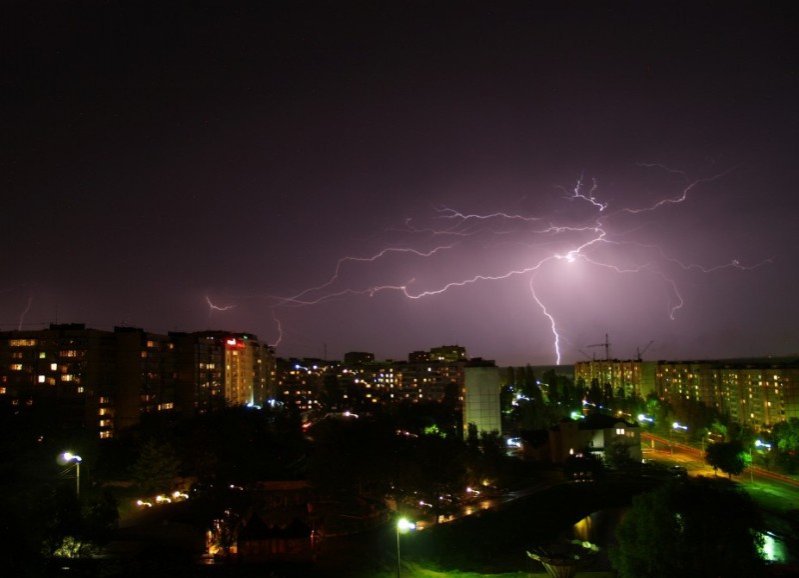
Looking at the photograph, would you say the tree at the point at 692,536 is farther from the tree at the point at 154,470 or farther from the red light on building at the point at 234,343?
the red light on building at the point at 234,343

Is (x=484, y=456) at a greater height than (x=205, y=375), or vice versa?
(x=205, y=375)

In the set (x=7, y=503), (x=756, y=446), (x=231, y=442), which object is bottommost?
(x=756, y=446)

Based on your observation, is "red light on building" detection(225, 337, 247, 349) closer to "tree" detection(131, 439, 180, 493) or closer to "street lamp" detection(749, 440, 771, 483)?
"tree" detection(131, 439, 180, 493)

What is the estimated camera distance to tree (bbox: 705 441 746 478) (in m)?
27.3

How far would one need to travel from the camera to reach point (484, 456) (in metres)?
26.6

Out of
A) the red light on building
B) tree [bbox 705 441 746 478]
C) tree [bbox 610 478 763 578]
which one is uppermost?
the red light on building

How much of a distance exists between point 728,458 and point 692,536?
21.6m

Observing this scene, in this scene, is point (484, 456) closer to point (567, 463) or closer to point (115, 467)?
point (567, 463)

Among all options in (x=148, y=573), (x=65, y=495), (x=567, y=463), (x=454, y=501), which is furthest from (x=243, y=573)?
(x=567, y=463)

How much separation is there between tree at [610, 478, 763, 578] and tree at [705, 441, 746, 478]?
20.5m

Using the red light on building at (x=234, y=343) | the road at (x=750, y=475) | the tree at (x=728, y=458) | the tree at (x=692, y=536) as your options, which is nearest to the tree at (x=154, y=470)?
the tree at (x=692, y=536)

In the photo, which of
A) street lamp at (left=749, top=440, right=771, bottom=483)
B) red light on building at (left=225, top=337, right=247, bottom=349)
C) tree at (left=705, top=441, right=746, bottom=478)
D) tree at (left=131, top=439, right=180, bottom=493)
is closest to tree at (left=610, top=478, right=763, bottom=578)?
tree at (left=131, top=439, right=180, bottom=493)

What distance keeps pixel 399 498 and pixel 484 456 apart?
903cm

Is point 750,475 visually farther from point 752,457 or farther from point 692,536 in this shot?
point 692,536
